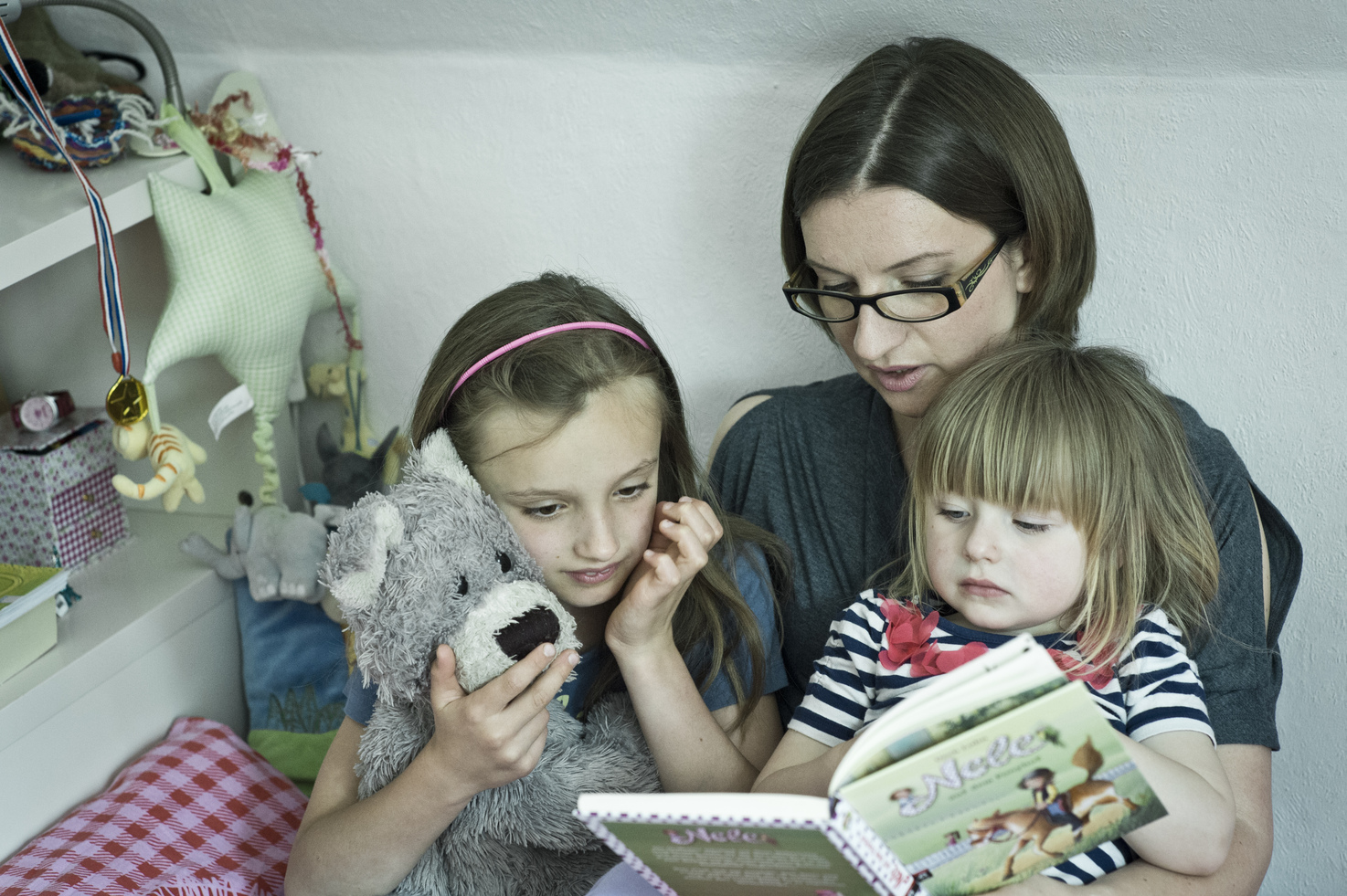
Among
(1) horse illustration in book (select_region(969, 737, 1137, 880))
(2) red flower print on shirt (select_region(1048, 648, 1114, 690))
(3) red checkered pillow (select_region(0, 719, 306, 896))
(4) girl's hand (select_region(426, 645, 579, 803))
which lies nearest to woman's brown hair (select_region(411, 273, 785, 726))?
(4) girl's hand (select_region(426, 645, 579, 803))

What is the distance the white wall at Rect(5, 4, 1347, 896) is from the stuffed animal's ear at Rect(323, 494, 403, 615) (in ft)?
2.47

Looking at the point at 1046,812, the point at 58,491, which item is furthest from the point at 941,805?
the point at 58,491

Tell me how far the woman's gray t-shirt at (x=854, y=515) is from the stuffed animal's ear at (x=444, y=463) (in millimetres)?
445

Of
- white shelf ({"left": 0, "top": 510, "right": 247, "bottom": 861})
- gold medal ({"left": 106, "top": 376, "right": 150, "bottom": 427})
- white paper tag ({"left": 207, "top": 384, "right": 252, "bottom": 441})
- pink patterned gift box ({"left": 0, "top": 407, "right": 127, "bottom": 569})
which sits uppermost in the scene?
gold medal ({"left": 106, "top": 376, "right": 150, "bottom": 427})

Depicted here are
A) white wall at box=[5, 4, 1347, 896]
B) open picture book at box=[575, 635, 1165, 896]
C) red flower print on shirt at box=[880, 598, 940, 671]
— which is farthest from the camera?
white wall at box=[5, 4, 1347, 896]

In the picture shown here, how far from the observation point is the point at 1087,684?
3.42 feet

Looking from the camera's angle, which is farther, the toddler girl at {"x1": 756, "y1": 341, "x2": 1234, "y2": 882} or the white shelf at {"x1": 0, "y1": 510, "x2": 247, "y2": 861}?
the white shelf at {"x1": 0, "y1": 510, "x2": 247, "y2": 861}

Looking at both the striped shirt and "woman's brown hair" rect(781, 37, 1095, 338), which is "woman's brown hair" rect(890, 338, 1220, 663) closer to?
the striped shirt

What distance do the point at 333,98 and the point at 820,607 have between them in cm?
106

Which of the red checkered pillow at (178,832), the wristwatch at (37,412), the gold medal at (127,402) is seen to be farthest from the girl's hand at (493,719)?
the wristwatch at (37,412)

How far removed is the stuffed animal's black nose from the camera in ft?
3.23

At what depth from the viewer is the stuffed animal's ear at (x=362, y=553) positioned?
3.18 feet

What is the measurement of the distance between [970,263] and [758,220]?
46 cm

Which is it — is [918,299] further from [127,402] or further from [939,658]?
[127,402]
